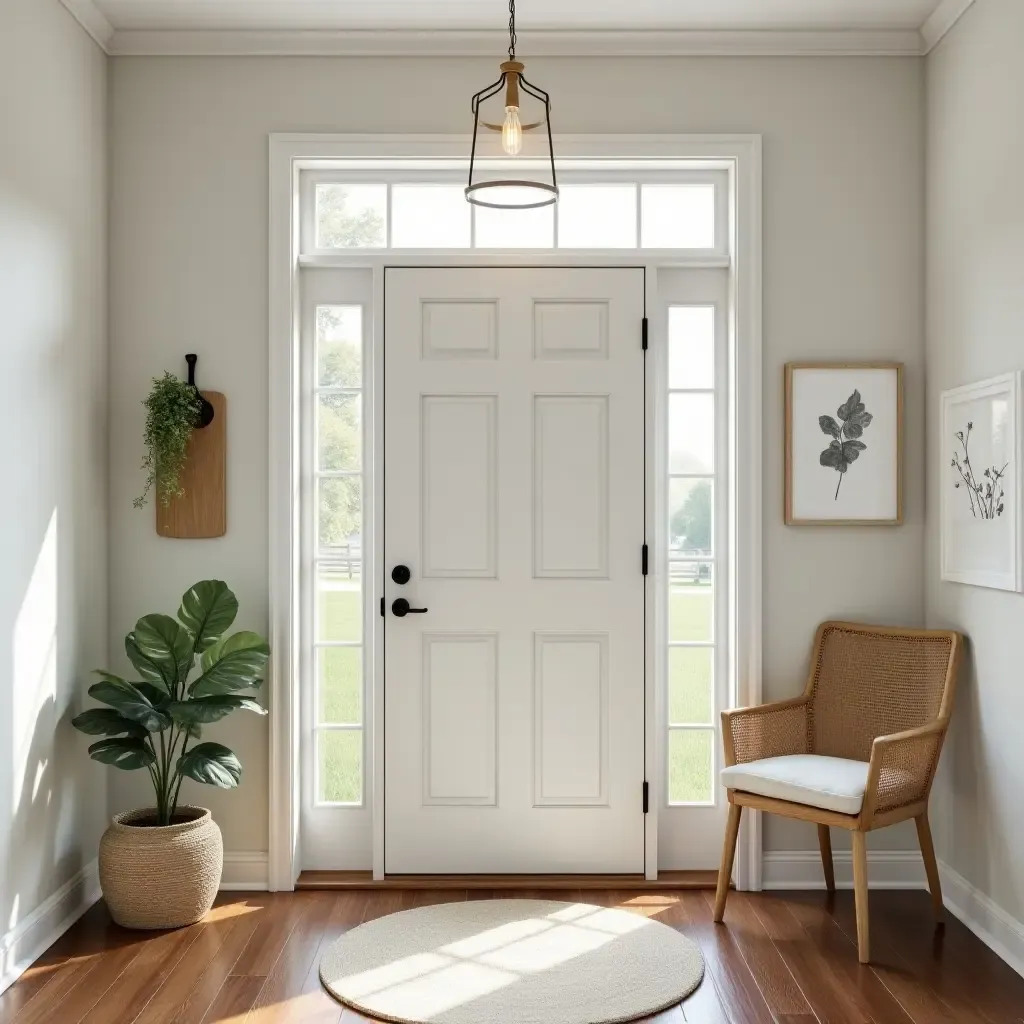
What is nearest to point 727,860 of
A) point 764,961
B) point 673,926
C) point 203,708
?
point 673,926

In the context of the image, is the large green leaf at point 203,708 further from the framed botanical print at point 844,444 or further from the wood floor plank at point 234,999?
the framed botanical print at point 844,444

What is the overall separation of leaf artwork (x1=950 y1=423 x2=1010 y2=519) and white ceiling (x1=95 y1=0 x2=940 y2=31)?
1.40 m

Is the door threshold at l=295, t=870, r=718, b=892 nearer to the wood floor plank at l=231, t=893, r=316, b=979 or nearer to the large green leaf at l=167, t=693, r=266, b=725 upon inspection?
the wood floor plank at l=231, t=893, r=316, b=979

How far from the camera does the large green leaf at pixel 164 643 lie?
3.31 metres

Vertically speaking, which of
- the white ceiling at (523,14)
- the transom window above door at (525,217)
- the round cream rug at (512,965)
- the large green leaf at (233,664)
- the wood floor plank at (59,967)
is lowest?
the wood floor plank at (59,967)

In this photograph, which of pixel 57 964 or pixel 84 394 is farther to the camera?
pixel 84 394

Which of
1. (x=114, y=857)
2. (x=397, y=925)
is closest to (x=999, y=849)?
(x=397, y=925)

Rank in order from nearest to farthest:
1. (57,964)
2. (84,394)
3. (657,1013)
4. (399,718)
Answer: (657,1013) → (57,964) → (84,394) → (399,718)

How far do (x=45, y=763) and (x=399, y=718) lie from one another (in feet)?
3.66

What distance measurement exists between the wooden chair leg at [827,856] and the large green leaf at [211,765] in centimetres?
190

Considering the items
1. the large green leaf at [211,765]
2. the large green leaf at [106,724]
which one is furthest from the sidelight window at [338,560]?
the large green leaf at [106,724]

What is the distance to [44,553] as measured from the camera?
3.15m

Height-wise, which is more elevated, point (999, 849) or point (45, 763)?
point (45, 763)

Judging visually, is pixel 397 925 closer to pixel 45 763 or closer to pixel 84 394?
pixel 45 763
